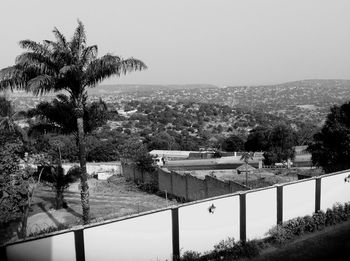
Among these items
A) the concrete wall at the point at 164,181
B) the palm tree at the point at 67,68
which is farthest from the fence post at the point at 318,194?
the concrete wall at the point at 164,181

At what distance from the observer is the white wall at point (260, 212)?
1305 cm

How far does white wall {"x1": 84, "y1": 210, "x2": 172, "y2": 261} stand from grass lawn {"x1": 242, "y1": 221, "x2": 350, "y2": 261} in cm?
270

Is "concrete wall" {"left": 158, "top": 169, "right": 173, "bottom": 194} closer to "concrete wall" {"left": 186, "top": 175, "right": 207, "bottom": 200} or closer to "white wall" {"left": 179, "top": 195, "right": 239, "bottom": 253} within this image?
"concrete wall" {"left": 186, "top": 175, "right": 207, "bottom": 200}

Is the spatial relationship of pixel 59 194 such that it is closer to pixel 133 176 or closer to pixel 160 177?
pixel 160 177

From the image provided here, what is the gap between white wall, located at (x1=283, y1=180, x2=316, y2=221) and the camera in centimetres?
1395

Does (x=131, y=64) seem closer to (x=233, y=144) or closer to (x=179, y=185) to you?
(x=179, y=185)

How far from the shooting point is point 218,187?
2136 cm

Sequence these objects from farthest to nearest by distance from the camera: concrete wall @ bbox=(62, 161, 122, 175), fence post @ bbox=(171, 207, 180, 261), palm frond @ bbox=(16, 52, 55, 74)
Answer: concrete wall @ bbox=(62, 161, 122, 175), palm frond @ bbox=(16, 52, 55, 74), fence post @ bbox=(171, 207, 180, 261)

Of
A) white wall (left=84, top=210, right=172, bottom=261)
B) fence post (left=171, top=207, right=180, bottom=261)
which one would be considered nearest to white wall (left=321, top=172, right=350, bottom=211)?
fence post (left=171, top=207, right=180, bottom=261)

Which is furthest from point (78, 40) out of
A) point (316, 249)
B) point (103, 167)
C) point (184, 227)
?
point (103, 167)

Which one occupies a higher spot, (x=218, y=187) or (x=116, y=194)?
(x=218, y=187)

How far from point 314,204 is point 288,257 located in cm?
340

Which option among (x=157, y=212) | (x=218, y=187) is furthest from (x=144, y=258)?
(x=218, y=187)

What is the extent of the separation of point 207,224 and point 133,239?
2.40 metres
